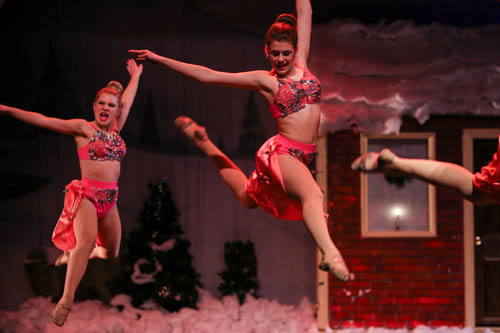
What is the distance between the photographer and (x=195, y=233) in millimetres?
6340

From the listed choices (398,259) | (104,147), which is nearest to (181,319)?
(398,259)

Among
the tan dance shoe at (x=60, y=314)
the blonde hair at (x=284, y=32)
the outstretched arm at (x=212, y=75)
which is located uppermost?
the blonde hair at (x=284, y=32)

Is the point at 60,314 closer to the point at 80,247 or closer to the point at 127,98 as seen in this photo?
the point at 80,247

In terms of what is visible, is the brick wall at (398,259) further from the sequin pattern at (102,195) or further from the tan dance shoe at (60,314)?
the tan dance shoe at (60,314)

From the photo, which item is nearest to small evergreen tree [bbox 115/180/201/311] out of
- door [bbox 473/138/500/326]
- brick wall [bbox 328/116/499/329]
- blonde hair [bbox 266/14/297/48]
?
brick wall [bbox 328/116/499/329]

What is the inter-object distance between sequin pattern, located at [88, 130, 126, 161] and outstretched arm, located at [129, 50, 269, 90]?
74 centimetres

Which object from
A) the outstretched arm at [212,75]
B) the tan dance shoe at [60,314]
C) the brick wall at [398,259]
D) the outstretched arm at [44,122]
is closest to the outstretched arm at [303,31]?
the outstretched arm at [212,75]

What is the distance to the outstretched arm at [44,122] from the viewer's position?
12.6 feet

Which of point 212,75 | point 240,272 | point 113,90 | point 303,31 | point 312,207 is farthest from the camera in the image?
point 240,272

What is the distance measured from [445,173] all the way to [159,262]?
350 cm

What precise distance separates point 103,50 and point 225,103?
1.42 metres

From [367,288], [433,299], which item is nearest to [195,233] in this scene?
[367,288]

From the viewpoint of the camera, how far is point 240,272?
6066mm

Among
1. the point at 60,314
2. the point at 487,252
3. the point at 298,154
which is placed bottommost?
the point at 60,314
